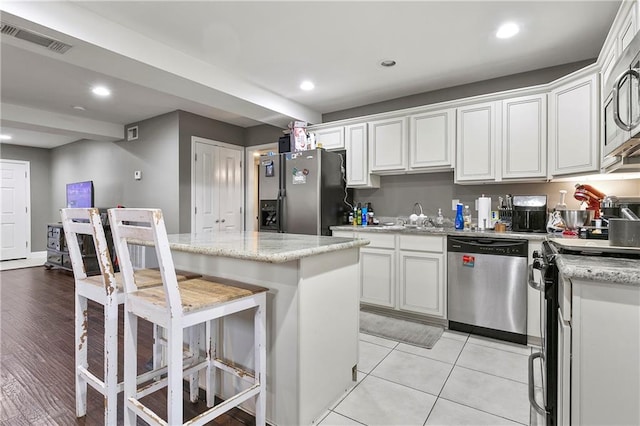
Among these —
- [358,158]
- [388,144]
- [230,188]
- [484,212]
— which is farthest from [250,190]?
[484,212]

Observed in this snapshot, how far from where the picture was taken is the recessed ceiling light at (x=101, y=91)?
3.85 metres

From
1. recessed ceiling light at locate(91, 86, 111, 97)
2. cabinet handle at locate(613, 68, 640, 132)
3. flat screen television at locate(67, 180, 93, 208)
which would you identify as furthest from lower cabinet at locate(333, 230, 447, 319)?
flat screen television at locate(67, 180, 93, 208)

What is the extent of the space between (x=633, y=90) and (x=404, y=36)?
161 cm

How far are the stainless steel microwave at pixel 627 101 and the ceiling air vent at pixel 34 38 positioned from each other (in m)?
3.32

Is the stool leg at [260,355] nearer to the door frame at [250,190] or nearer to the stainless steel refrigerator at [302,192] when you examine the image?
the stainless steel refrigerator at [302,192]

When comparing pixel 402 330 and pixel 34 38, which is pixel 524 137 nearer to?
pixel 402 330

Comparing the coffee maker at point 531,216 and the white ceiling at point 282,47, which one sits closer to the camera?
the white ceiling at point 282,47

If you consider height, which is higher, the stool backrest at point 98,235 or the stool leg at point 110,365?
the stool backrest at point 98,235

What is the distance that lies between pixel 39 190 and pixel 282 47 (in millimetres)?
7878

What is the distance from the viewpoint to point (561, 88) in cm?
271

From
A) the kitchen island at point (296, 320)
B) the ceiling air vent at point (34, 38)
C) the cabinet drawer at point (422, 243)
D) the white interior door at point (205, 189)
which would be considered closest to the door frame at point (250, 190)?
the white interior door at point (205, 189)

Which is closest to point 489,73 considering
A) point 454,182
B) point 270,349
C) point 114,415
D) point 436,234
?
point 454,182

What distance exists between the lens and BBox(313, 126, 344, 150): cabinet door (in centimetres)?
407

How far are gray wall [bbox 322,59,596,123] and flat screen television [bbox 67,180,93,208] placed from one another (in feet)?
15.2
